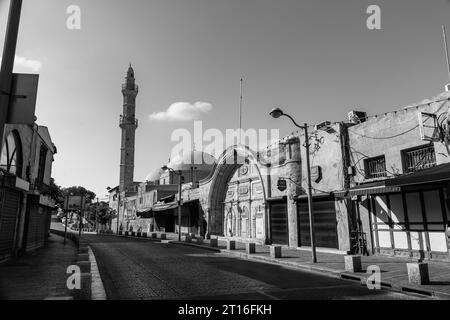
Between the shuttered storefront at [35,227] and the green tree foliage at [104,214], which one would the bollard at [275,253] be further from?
the green tree foliage at [104,214]

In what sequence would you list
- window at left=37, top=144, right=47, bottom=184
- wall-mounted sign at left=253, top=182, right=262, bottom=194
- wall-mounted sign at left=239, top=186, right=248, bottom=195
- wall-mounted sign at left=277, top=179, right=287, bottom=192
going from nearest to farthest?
window at left=37, top=144, right=47, bottom=184 → wall-mounted sign at left=277, top=179, right=287, bottom=192 → wall-mounted sign at left=253, top=182, right=262, bottom=194 → wall-mounted sign at left=239, top=186, right=248, bottom=195

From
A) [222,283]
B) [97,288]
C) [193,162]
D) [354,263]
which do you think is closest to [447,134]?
[354,263]

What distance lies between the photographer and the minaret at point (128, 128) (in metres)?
62.8

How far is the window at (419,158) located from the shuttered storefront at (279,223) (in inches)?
381

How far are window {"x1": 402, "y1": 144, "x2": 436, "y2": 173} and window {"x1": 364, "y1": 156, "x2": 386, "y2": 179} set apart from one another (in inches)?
48.3

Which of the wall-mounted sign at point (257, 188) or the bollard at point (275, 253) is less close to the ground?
the wall-mounted sign at point (257, 188)

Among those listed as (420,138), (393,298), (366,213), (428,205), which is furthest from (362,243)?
(393,298)

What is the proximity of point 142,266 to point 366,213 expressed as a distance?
37.0 ft

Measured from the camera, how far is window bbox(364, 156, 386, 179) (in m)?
16.3

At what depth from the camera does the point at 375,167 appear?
55.0 ft

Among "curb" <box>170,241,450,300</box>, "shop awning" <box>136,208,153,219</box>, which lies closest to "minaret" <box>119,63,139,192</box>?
"shop awning" <box>136,208,153,219</box>

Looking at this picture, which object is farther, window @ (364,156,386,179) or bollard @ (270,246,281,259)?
window @ (364,156,386,179)

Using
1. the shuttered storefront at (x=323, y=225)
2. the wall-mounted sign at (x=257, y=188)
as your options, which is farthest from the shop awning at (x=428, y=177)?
the wall-mounted sign at (x=257, y=188)

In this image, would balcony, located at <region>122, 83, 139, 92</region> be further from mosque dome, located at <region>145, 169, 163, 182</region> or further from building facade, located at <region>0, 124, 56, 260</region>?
building facade, located at <region>0, 124, 56, 260</region>
